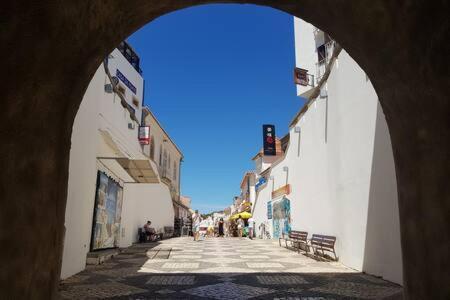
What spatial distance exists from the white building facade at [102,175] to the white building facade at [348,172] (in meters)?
5.14

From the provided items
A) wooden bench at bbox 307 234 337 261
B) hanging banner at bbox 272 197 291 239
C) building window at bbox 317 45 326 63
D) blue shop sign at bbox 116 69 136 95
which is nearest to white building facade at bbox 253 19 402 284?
wooden bench at bbox 307 234 337 261

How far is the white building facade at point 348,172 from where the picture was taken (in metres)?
7.06

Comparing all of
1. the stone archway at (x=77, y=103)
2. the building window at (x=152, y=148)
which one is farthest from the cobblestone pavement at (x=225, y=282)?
the building window at (x=152, y=148)

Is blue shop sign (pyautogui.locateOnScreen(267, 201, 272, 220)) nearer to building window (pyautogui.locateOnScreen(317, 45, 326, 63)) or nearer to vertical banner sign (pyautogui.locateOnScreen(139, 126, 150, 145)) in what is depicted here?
vertical banner sign (pyautogui.locateOnScreen(139, 126, 150, 145))

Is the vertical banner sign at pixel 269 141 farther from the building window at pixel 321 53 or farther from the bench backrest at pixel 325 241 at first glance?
the bench backrest at pixel 325 241

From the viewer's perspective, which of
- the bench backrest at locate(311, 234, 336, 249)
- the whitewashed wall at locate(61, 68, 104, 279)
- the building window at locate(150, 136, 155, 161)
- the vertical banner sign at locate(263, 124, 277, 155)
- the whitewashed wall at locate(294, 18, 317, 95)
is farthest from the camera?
the vertical banner sign at locate(263, 124, 277, 155)

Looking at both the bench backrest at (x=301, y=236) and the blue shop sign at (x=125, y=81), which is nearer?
the bench backrest at (x=301, y=236)

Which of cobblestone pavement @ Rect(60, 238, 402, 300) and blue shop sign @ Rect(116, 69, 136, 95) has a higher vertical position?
blue shop sign @ Rect(116, 69, 136, 95)

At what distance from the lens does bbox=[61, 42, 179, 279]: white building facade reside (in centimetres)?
784

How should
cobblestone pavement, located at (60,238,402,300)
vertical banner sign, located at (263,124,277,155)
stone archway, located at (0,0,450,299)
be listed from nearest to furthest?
stone archway, located at (0,0,450,299) → cobblestone pavement, located at (60,238,402,300) → vertical banner sign, located at (263,124,277,155)

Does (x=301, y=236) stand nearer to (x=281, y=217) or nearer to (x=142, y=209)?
(x=281, y=217)

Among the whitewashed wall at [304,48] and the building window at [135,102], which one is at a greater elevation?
the whitewashed wall at [304,48]

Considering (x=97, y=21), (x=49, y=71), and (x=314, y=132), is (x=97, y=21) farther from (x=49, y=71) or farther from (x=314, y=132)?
(x=314, y=132)

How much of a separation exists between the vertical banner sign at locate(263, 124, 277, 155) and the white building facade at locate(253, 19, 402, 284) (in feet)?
57.2
